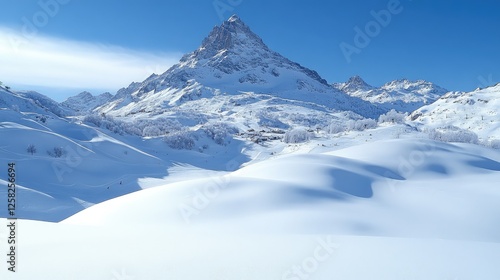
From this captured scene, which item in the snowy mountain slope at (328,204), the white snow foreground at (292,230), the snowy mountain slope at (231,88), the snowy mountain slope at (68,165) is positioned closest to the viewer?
the white snow foreground at (292,230)

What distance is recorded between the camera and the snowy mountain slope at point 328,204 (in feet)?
20.8

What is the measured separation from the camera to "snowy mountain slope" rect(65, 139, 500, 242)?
633 centimetres

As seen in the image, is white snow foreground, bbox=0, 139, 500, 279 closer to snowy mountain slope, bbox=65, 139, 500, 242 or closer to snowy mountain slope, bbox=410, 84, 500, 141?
snowy mountain slope, bbox=65, 139, 500, 242

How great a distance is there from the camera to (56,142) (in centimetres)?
2627

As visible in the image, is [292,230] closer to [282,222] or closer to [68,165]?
[282,222]

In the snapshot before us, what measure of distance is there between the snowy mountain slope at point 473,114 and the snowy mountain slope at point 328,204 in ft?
142

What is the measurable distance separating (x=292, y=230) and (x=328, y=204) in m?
1.82

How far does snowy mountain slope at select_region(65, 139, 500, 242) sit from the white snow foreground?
27mm

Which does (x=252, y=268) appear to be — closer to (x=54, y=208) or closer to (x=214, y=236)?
(x=214, y=236)

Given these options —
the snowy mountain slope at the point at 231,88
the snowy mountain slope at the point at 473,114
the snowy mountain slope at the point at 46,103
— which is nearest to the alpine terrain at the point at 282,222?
the snowy mountain slope at the point at 473,114

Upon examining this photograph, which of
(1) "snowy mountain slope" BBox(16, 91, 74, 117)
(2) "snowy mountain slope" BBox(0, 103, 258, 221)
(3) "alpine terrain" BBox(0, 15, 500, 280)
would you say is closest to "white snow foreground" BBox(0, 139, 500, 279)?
(3) "alpine terrain" BBox(0, 15, 500, 280)

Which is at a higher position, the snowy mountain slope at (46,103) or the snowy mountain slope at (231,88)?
the snowy mountain slope at (231,88)

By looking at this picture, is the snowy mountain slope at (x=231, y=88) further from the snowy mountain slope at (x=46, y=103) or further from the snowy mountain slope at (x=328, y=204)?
the snowy mountain slope at (x=328, y=204)

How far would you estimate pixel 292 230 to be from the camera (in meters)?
5.98
